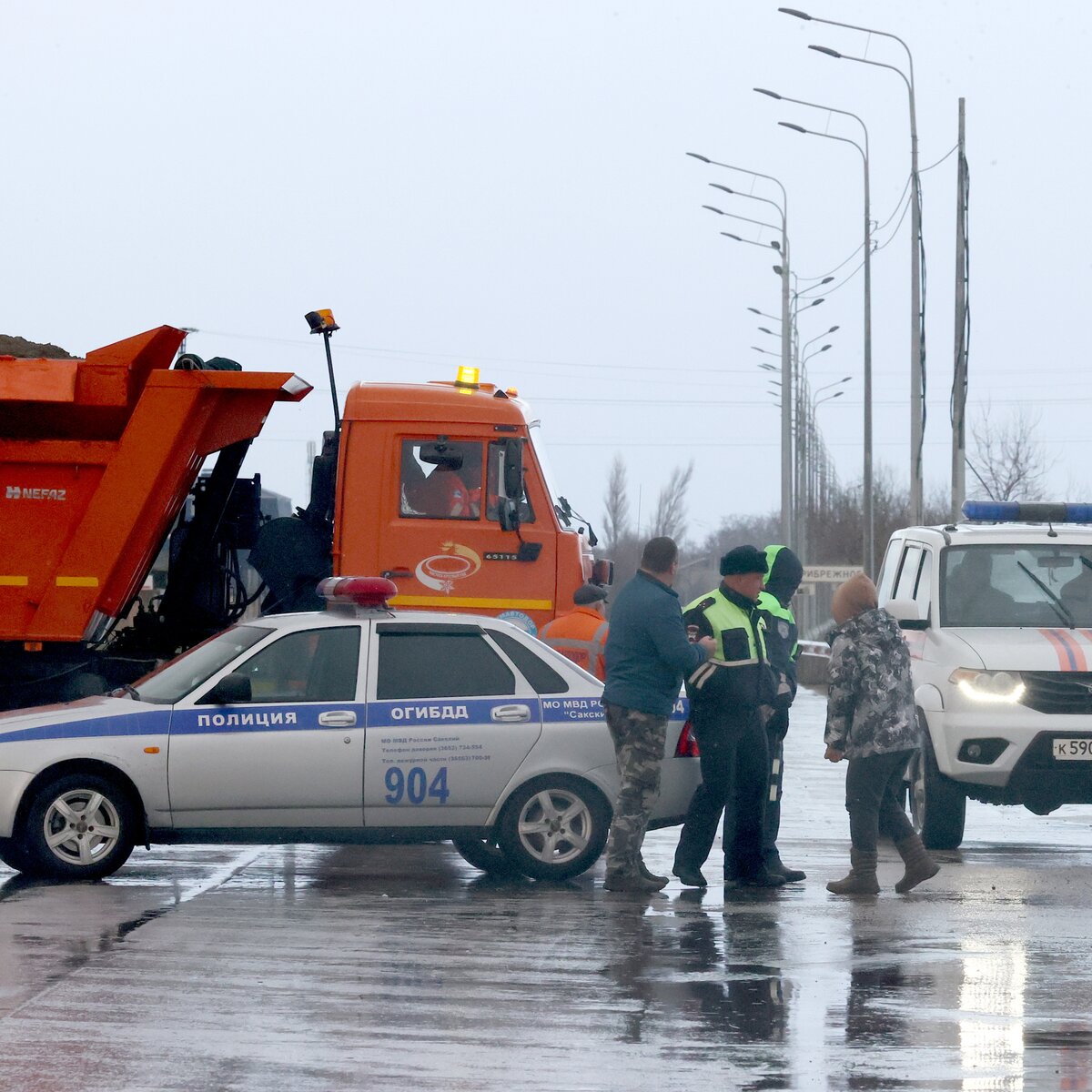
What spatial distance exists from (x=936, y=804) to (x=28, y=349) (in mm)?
6388

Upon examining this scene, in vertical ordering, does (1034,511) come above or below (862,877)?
above

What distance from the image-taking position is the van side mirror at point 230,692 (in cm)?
997

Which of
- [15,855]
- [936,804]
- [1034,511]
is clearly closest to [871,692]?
[936,804]

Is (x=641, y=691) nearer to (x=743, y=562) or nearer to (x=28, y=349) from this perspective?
(x=743, y=562)

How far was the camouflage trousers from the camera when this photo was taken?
977 cm

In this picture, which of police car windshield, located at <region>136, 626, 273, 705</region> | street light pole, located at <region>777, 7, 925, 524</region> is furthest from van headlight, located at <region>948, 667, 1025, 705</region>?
street light pole, located at <region>777, 7, 925, 524</region>

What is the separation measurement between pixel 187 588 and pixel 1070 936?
664 cm

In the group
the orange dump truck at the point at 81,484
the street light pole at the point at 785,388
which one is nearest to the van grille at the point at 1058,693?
the orange dump truck at the point at 81,484

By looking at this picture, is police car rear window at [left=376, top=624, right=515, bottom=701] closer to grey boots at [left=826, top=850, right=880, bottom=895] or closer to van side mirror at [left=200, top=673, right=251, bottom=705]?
van side mirror at [left=200, top=673, right=251, bottom=705]

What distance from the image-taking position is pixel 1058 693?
37.4 ft

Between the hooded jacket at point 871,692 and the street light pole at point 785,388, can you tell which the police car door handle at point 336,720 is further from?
the street light pole at point 785,388

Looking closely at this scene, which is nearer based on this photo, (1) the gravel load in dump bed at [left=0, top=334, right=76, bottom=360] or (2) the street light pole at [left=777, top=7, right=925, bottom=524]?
(1) the gravel load in dump bed at [left=0, top=334, right=76, bottom=360]

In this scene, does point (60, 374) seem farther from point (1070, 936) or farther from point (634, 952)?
point (1070, 936)

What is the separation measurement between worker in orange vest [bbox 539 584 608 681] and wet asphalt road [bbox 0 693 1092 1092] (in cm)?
153
